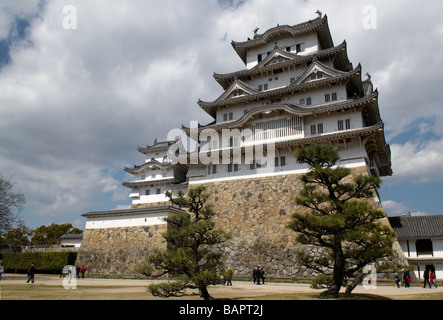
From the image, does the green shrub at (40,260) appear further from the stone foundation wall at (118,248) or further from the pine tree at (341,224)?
the pine tree at (341,224)

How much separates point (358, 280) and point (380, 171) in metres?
19.6

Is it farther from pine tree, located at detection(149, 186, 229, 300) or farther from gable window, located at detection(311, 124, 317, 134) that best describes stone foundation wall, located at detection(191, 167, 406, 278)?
pine tree, located at detection(149, 186, 229, 300)

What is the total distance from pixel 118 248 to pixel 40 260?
973 centimetres

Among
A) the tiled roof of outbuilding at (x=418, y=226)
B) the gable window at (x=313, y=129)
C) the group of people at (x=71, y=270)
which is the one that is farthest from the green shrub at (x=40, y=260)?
the tiled roof of outbuilding at (x=418, y=226)

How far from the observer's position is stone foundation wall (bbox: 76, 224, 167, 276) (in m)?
24.3

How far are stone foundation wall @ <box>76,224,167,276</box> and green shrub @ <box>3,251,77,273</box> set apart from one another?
2.83 metres

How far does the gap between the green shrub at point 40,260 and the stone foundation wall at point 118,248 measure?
2.83 m

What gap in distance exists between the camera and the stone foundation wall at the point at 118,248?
24.3 meters

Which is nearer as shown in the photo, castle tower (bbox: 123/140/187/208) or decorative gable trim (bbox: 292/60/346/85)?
decorative gable trim (bbox: 292/60/346/85)

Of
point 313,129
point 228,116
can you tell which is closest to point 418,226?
point 313,129

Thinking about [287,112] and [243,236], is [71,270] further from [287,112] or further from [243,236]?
[287,112]

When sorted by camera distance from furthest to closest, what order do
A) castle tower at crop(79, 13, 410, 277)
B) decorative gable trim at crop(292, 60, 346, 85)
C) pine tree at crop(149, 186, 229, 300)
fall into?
1. decorative gable trim at crop(292, 60, 346, 85)
2. castle tower at crop(79, 13, 410, 277)
3. pine tree at crop(149, 186, 229, 300)

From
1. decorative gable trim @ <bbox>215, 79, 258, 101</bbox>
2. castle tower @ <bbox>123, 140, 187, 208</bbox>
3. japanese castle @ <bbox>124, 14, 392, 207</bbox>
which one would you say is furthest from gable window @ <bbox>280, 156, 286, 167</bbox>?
castle tower @ <bbox>123, 140, 187, 208</bbox>
